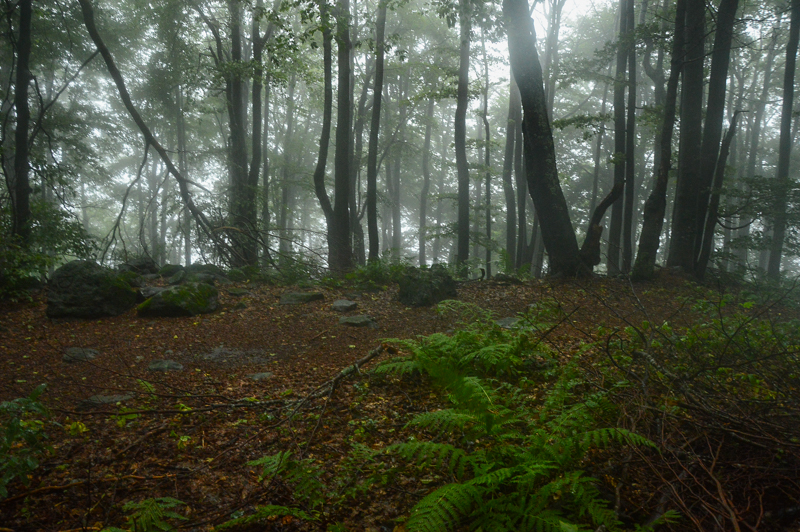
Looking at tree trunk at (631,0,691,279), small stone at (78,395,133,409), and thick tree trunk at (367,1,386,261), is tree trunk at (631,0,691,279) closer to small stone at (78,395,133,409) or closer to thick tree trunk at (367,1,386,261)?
thick tree trunk at (367,1,386,261)

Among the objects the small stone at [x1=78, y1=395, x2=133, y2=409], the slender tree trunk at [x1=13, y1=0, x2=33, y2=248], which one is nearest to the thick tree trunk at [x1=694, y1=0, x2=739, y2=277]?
the small stone at [x1=78, y1=395, x2=133, y2=409]

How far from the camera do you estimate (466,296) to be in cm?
857

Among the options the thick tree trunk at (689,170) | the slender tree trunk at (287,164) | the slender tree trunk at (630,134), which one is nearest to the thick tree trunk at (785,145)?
the thick tree trunk at (689,170)

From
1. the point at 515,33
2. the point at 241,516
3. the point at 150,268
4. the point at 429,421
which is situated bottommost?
the point at 241,516

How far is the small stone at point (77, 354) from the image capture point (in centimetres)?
501

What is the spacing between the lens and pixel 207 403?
12.5 ft

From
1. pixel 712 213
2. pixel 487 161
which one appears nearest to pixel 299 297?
pixel 712 213

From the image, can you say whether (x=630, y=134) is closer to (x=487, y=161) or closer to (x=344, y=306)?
(x=487, y=161)

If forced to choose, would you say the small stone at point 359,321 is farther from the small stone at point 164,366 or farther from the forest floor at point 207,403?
the small stone at point 164,366

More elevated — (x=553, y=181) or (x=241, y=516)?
(x=553, y=181)

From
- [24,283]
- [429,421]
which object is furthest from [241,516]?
[24,283]

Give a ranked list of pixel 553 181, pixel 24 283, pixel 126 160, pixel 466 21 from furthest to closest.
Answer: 1. pixel 126 160
2. pixel 466 21
3. pixel 553 181
4. pixel 24 283

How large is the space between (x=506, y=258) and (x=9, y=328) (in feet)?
28.4

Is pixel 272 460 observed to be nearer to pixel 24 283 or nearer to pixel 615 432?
pixel 615 432
